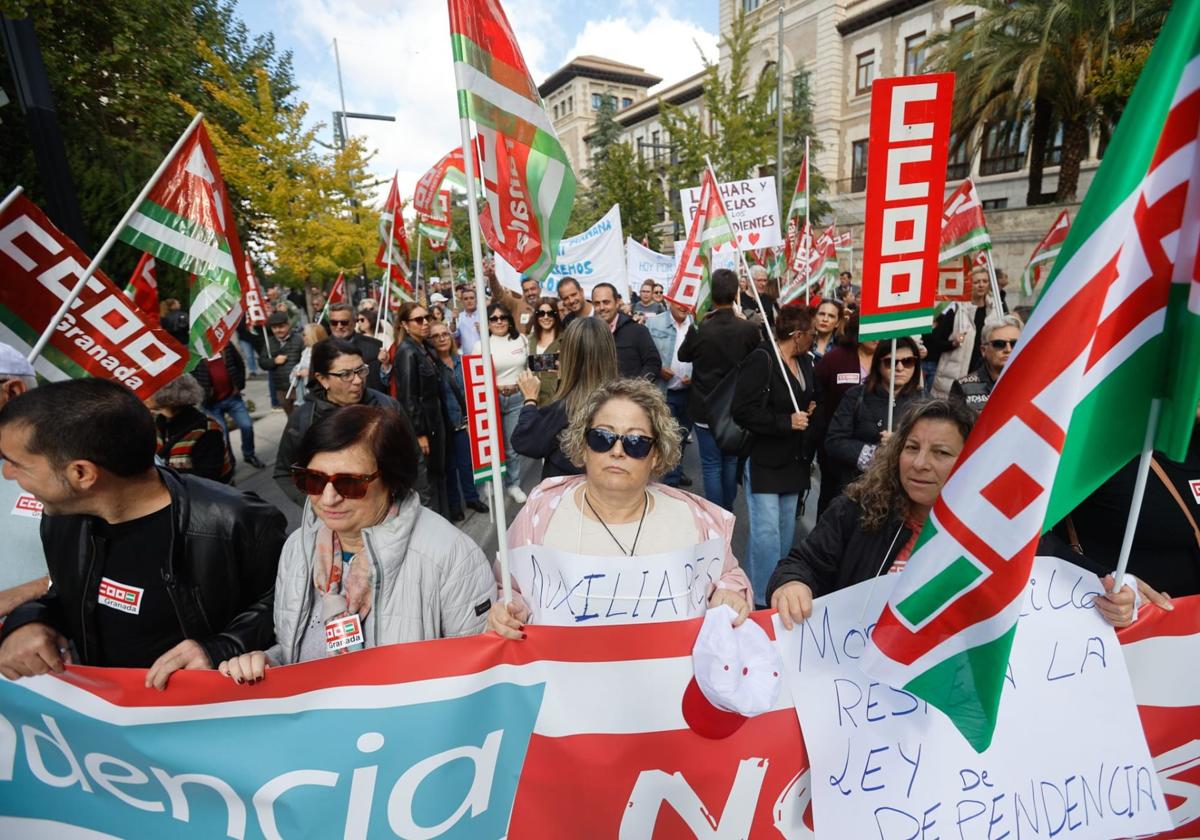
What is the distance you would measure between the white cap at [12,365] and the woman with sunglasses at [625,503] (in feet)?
7.21

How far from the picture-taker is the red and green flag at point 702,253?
5.74m

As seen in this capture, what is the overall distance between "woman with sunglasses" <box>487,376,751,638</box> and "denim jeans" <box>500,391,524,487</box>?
354 cm

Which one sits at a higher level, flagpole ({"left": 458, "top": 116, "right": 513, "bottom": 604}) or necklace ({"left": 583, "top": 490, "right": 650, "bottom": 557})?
flagpole ({"left": 458, "top": 116, "right": 513, "bottom": 604})

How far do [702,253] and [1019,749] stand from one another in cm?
486

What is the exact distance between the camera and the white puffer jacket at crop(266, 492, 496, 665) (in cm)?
183

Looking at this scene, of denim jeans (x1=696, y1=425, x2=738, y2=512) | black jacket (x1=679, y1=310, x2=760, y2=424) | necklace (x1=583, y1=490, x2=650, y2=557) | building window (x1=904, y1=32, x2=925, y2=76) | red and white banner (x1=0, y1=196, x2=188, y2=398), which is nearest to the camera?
necklace (x1=583, y1=490, x2=650, y2=557)

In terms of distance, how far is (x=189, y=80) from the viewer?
10930mm

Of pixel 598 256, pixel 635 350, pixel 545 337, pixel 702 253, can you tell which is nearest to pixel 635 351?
pixel 635 350

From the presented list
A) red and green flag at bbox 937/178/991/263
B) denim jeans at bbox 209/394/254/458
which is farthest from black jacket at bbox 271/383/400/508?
red and green flag at bbox 937/178/991/263

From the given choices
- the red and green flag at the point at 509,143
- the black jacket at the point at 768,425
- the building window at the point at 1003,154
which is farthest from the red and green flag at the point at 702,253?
the building window at the point at 1003,154

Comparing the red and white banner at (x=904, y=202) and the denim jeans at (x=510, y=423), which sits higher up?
the red and white banner at (x=904, y=202)

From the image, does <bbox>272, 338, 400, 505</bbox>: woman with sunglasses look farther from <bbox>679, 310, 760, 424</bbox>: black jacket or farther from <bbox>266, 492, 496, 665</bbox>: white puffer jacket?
<bbox>679, 310, 760, 424</bbox>: black jacket

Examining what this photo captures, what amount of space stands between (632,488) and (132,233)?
10.4 ft

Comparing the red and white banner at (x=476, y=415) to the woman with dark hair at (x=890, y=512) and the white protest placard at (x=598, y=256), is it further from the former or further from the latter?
the white protest placard at (x=598, y=256)
